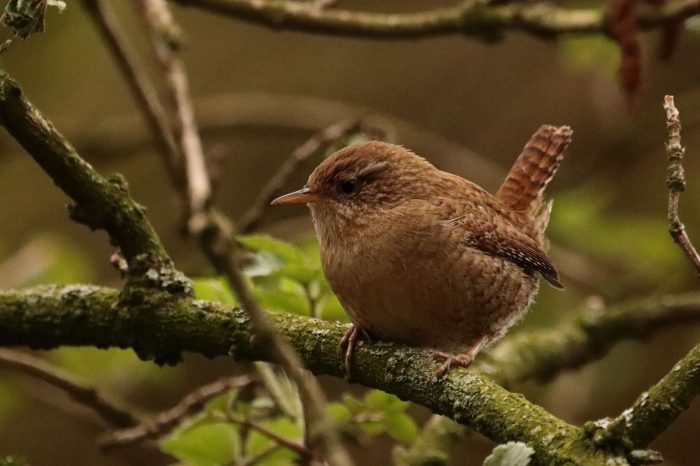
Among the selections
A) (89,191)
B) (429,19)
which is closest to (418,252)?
(89,191)

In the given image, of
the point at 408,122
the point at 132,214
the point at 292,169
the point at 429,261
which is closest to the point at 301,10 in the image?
the point at 292,169

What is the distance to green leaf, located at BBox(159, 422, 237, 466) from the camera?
238cm

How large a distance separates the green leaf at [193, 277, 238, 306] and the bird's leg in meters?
0.55

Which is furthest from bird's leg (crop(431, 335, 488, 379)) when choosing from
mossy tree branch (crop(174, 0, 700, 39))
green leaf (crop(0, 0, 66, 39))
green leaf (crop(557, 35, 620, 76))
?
green leaf (crop(557, 35, 620, 76))

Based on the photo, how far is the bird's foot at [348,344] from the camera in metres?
2.43

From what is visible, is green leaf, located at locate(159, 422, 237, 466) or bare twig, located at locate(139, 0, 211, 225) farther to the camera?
bare twig, located at locate(139, 0, 211, 225)

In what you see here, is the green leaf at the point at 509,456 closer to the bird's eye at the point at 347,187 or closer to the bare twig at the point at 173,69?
the bare twig at the point at 173,69

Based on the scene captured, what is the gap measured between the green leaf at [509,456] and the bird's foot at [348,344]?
71 cm

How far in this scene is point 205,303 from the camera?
2473mm

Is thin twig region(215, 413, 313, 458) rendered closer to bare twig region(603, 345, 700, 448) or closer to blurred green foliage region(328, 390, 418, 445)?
blurred green foliage region(328, 390, 418, 445)

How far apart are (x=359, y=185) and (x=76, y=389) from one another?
116 centimetres

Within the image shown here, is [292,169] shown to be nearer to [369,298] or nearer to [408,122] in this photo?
[369,298]

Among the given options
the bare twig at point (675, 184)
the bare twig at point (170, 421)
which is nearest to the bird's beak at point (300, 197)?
the bare twig at point (170, 421)

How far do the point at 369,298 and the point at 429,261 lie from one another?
0.22 metres
